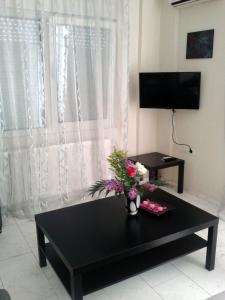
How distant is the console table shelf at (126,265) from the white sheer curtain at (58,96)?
1.08 m

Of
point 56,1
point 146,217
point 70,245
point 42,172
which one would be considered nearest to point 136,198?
point 146,217

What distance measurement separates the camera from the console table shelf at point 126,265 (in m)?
1.93

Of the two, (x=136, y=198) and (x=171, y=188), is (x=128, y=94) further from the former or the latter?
(x=136, y=198)

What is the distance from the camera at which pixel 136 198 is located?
7.37 feet

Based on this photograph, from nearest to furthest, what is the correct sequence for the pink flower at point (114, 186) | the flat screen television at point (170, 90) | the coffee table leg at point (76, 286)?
→ 1. the coffee table leg at point (76, 286)
2. the pink flower at point (114, 186)
3. the flat screen television at point (170, 90)

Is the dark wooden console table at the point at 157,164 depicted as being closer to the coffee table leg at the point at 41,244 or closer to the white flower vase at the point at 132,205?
the white flower vase at the point at 132,205

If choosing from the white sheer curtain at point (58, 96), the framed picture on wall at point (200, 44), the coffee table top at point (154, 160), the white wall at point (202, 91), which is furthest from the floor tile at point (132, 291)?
the framed picture on wall at point (200, 44)

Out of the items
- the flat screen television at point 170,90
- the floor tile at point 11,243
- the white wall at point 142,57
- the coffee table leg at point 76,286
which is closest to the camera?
the coffee table leg at point 76,286

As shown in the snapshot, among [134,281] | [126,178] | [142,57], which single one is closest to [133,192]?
[126,178]

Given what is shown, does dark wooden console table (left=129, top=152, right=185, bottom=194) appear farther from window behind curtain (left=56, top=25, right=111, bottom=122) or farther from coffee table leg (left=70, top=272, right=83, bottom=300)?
coffee table leg (left=70, top=272, right=83, bottom=300)

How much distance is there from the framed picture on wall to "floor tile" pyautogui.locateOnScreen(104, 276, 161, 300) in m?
2.41

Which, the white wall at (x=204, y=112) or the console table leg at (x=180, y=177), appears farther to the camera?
the console table leg at (x=180, y=177)

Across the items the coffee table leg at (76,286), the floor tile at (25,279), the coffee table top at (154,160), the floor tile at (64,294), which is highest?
the coffee table top at (154,160)

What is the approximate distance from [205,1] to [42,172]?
2486 mm
